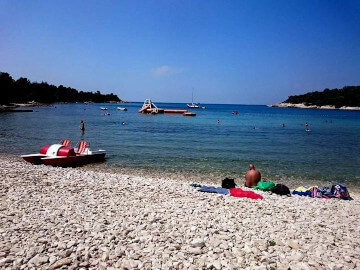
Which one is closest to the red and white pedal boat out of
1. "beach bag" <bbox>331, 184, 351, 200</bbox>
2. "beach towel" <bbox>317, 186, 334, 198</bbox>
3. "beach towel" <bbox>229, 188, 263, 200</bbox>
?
"beach towel" <bbox>229, 188, 263, 200</bbox>

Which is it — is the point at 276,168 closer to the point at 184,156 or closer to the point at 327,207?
the point at 184,156

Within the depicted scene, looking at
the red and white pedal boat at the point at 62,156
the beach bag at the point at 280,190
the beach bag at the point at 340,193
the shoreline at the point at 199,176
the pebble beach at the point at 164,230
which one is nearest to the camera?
the pebble beach at the point at 164,230

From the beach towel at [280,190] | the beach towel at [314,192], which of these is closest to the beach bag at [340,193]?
the beach towel at [314,192]

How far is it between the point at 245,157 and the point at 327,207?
13.1 m

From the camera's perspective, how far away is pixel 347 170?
20719 millimetres

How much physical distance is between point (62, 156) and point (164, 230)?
14.1m

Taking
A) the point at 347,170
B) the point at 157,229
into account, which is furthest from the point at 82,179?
the point at 347,170

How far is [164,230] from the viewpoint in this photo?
A: 24.1ft

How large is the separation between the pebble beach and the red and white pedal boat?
7.42 metres

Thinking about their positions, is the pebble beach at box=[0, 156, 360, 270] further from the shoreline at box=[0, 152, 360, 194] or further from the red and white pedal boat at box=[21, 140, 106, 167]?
the red and white pedal boat at box=[21, 140, 106, 167]

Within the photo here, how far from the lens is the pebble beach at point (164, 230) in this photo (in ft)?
19.6

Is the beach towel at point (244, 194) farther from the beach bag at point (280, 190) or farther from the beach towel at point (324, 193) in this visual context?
the beach towel at point (324, 193)

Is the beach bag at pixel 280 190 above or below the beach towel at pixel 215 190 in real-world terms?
below

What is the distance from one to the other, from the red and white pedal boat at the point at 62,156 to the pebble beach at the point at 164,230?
7.42 m
